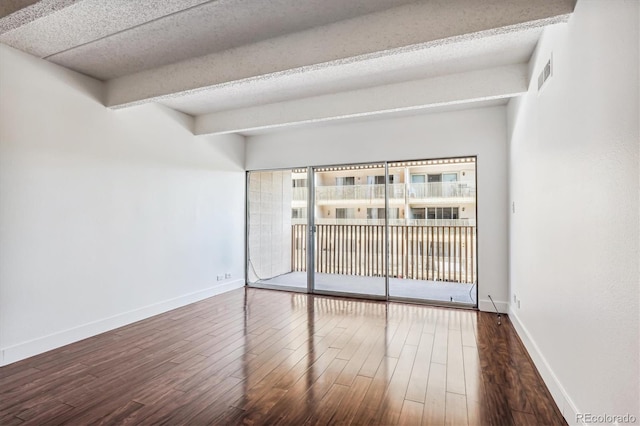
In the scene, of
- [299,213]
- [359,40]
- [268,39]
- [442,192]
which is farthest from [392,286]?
[268,39]

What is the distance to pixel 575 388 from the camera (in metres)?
1.83

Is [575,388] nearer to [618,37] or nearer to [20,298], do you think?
[618,37]

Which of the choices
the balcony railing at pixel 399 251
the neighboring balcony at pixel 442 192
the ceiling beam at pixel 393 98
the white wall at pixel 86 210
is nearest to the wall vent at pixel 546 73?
the ceiling beam at pixel 393 98

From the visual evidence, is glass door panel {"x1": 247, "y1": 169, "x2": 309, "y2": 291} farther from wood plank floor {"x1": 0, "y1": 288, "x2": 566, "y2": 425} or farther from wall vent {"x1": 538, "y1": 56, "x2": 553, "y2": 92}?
wall vent {"x1": 538, "y1": 56, "x2": 553, "y2": 92}

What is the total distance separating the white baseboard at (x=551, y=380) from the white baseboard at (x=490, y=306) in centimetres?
86

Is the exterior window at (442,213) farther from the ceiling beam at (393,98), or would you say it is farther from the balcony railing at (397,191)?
the ceiling beam at (393,98)

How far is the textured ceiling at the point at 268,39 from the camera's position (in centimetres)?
204

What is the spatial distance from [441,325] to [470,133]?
260 cm

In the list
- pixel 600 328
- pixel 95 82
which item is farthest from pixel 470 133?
pixel 95 82

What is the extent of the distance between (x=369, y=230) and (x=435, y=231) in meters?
1.03

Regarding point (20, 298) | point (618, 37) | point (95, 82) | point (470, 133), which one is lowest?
point (20, 298)

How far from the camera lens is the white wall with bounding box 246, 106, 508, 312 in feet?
13.6

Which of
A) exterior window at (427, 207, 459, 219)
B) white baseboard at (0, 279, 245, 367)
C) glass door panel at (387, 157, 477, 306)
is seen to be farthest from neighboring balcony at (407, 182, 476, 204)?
white baseboard at (0, 279, 245, 367)

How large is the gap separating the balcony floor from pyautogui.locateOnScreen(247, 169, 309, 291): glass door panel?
0.04 metres
